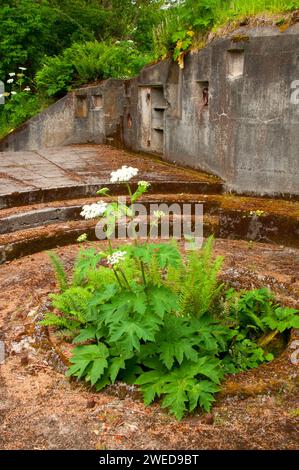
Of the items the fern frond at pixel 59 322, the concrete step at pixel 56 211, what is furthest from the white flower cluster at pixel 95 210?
the concrete step at pixel 56 211

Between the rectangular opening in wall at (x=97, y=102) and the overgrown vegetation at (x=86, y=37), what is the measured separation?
0.73 meters

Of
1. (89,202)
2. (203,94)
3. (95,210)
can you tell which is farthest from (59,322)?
(203,94)

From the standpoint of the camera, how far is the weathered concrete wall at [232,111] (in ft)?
20.4

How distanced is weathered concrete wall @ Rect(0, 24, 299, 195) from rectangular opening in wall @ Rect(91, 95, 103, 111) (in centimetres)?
139

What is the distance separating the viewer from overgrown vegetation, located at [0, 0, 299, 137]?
751 centimetres

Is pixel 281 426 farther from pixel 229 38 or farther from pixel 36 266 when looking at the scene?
pixel 229 38

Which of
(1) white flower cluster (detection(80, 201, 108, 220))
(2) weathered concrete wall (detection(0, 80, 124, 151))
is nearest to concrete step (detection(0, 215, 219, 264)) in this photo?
(1) white flower cluster (detection(80, 201, 108, 220))

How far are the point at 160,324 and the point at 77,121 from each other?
30.0 ft

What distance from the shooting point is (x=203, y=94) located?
7.49m

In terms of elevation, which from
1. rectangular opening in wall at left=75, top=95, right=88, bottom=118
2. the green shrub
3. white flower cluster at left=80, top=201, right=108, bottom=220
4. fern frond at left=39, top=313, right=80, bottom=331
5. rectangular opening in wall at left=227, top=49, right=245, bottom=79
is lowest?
fern frond at left=39, top=313, right=80, bottom=331

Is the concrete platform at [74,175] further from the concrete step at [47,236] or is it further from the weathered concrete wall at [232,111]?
the concrete step at [47,236]

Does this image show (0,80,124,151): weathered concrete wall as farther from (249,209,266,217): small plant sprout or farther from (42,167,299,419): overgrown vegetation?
(42,167,299,419): overgrown vegetation

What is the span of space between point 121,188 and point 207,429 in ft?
15.9
